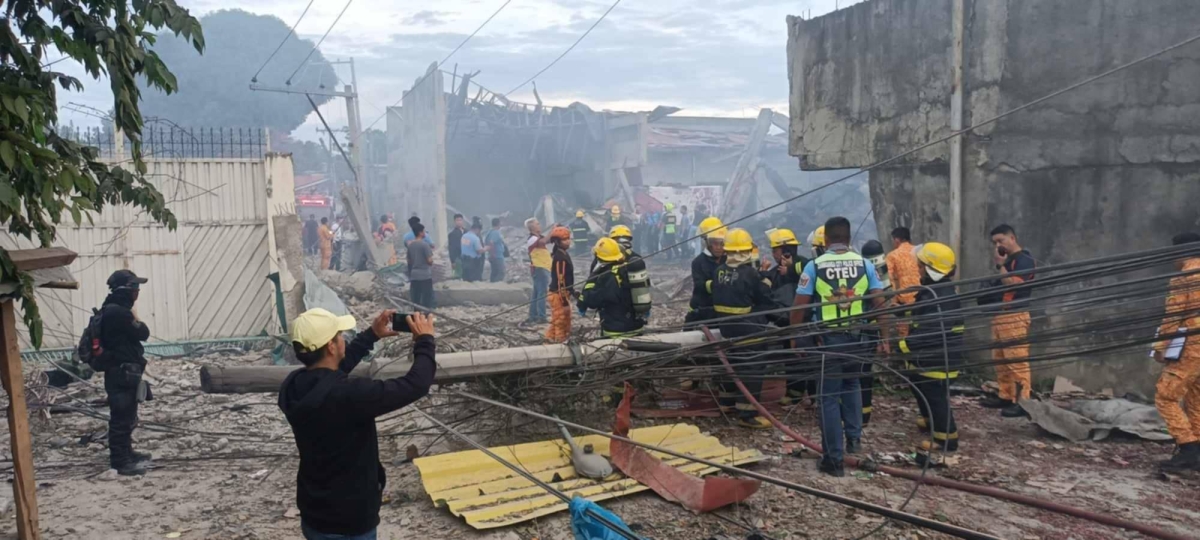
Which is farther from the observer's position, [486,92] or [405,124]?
[405,124]

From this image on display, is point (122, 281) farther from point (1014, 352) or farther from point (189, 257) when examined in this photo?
point (1014, 352)

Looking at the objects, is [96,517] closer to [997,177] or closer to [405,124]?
[997,177]

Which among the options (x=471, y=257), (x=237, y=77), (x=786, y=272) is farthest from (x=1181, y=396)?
(x=237, y=77)

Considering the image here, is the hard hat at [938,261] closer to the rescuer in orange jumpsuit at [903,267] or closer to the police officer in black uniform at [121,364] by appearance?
the rescuer in orange jumpsuit at [903,267]

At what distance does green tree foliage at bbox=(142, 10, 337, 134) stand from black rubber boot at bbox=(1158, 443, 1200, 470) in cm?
5143

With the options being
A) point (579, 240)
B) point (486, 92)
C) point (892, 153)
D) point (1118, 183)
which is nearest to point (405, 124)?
point (486, 92)

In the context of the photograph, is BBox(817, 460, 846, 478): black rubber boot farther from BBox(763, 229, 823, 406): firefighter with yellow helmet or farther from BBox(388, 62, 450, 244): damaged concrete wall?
BBox(388, 62, 450, 244): damaged concrete wall

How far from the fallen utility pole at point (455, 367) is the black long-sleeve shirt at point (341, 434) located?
7.51ft

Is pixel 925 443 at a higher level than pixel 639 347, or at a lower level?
lower

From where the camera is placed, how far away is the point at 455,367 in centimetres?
589

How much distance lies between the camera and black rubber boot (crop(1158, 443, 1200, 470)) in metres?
5.94

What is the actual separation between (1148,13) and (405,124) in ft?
96.3

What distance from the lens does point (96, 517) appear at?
5633 mm

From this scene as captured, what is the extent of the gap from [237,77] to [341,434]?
65.4m
